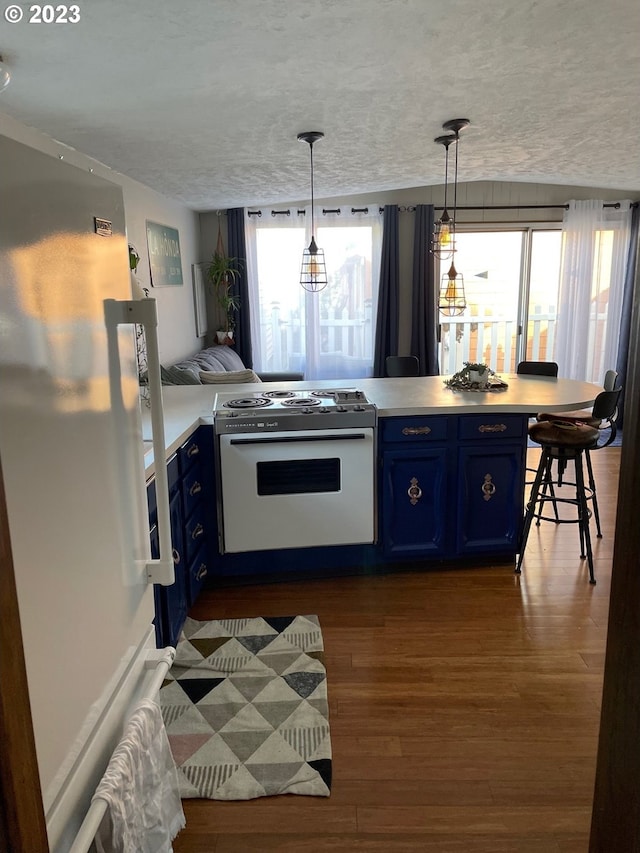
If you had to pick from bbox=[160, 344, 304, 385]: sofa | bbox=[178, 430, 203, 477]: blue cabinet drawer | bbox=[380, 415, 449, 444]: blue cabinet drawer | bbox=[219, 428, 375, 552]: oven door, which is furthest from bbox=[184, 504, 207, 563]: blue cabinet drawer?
bbox=[380, 415, 449, 444]: blue cabinet drawer

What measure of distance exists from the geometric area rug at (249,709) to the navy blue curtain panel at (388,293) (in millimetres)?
4073

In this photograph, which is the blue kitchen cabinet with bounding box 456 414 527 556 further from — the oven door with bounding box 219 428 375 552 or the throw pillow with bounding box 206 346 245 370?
the throw pillow with bounding box 206 346 245 370

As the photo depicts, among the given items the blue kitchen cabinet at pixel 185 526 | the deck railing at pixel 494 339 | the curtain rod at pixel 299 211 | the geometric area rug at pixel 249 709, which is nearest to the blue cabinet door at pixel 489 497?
the geometric area rug at pixel 249 709

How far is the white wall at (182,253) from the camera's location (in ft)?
14.2

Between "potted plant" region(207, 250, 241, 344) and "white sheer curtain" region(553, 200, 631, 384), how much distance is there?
334 centimetres

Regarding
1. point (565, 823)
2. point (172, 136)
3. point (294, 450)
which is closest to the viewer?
point (565, 823)

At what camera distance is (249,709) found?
2264 millimetres

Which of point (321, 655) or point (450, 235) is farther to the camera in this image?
point (450, 235)

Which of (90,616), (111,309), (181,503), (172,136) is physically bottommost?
(181,503)

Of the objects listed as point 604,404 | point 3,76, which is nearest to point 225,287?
point 604,404

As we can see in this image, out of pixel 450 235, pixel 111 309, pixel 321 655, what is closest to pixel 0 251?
pixel 111 309

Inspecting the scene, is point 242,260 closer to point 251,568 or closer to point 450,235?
point 450,235

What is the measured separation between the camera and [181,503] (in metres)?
2.66

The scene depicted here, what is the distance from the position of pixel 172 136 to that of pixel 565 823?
3.41 meters
